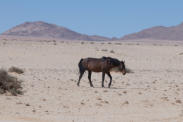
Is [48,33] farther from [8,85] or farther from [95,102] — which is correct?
[95,102]

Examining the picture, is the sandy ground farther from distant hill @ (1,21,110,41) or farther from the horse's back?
distant hill @ (1,21,110,41)

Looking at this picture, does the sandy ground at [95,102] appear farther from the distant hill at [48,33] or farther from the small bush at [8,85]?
the distant hill at [48,33]

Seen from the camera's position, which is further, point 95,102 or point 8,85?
point 8,85

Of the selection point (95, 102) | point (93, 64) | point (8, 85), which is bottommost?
point (95, 102)

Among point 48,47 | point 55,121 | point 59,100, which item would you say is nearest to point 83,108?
point 59,100

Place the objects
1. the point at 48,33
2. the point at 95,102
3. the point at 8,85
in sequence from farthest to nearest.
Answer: the point at 48,33 → the point at 8,85 → the point at 95,102

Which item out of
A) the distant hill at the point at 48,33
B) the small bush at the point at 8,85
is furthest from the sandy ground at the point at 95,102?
the distant hill at the point at 48,33

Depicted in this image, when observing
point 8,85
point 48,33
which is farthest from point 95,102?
point 48,33

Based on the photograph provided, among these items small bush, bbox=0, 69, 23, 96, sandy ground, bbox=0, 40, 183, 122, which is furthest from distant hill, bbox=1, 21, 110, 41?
small bush, bbox=0, 69, 23, 96

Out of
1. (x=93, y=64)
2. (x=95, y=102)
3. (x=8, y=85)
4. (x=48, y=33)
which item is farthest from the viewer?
(x=48, y=33)

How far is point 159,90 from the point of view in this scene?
70.6ft

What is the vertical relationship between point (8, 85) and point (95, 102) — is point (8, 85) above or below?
above

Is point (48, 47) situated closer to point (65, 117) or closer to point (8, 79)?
point (8, 79)

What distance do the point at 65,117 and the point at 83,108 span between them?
194 cm
